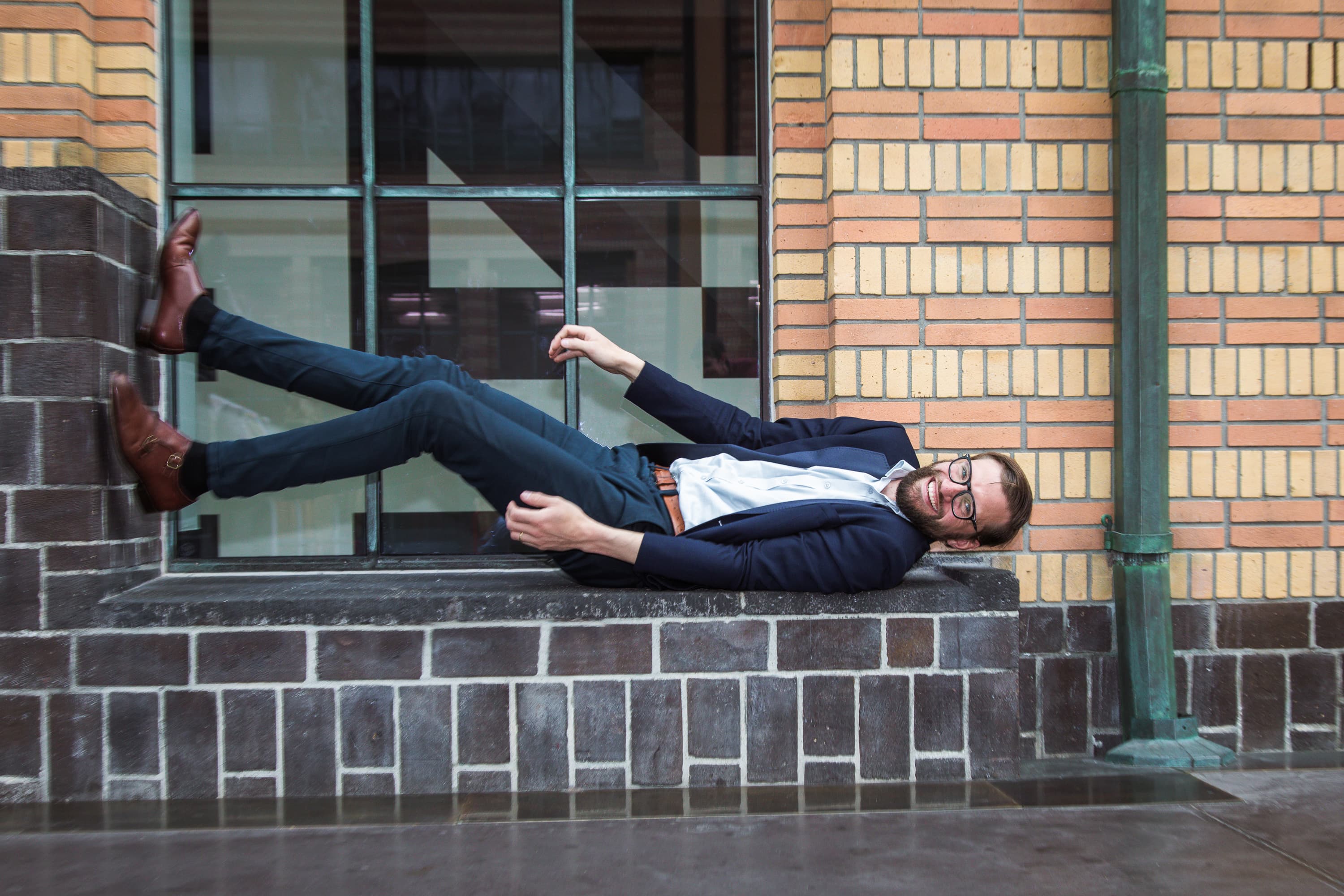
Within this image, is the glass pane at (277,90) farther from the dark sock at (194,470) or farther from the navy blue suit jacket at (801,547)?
the navy blue suit jacket at (801,547)

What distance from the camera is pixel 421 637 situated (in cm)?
258

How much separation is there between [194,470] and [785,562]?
168 centimetres

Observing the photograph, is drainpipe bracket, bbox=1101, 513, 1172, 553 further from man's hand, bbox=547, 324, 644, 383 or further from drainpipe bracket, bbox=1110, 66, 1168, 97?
man's hand, bbox=547, 324, 644, 383

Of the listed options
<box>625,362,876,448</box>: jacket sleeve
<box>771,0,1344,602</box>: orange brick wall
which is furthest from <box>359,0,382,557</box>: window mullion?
<box>771,0,1344,602</box>: orange brick wall

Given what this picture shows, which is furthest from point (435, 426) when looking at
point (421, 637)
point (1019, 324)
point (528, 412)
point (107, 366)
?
point (1019, 324)

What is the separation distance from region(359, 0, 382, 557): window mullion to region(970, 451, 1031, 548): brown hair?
6.69 feet

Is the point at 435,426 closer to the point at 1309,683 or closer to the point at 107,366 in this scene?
the point at 107,366

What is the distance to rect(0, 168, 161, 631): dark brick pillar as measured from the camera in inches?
103

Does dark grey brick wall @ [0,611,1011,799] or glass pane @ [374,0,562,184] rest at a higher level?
glass pane @ [374,0,562,184]

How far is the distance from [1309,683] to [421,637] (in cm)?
290

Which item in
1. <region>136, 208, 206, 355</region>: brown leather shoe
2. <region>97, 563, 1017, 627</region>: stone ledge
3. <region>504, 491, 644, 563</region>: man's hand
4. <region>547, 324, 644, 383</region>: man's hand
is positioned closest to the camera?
<region>504, 491, 644, 563</region>: man's hand

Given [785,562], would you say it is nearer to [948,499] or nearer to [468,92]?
[948,499]

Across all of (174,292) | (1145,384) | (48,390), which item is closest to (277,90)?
(174,292)

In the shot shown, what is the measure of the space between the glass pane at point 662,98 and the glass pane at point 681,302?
0.47ft
